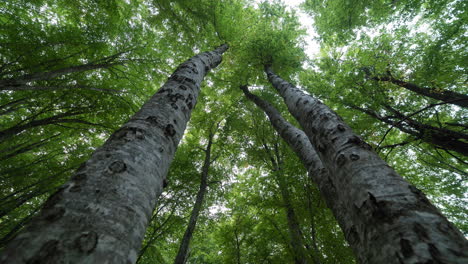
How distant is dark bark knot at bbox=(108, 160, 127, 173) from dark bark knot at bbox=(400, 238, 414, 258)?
145 cm

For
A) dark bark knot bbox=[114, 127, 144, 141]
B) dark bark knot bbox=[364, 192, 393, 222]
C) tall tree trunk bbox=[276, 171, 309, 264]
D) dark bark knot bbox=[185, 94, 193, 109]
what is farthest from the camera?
tall tree trunk bbox=[276, 171, 309, 264]

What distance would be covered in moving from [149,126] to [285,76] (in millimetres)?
6930

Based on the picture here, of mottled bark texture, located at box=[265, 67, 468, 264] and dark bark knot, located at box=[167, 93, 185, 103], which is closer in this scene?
mottled bark texture, located at box=[265, 67, 468, 264]

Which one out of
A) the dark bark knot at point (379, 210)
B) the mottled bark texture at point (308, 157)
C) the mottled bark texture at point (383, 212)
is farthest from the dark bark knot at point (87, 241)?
the mottled bark texture at point (308, 157)

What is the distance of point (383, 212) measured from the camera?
1.18 meters

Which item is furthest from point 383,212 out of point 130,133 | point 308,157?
point 308,157

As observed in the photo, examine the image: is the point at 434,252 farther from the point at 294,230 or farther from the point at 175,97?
the point at 294,230

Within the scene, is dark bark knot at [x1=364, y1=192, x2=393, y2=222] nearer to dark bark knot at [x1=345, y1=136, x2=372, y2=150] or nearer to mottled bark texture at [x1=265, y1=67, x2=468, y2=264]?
mottled bark texture at [x1=265, y1=67, x2=468, y2=264]

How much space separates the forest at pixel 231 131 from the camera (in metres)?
0.95

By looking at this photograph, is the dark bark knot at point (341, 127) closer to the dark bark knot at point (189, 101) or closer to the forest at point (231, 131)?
the forest at point (231, 131)

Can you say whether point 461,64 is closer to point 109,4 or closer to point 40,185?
point 109,4

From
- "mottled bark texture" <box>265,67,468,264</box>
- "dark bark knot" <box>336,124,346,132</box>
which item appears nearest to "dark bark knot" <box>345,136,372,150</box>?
"mottled bark texture" <box>265,67,468,264</box>

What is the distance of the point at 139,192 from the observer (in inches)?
38.7

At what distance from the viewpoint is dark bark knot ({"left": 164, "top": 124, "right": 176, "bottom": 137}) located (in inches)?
59.3
